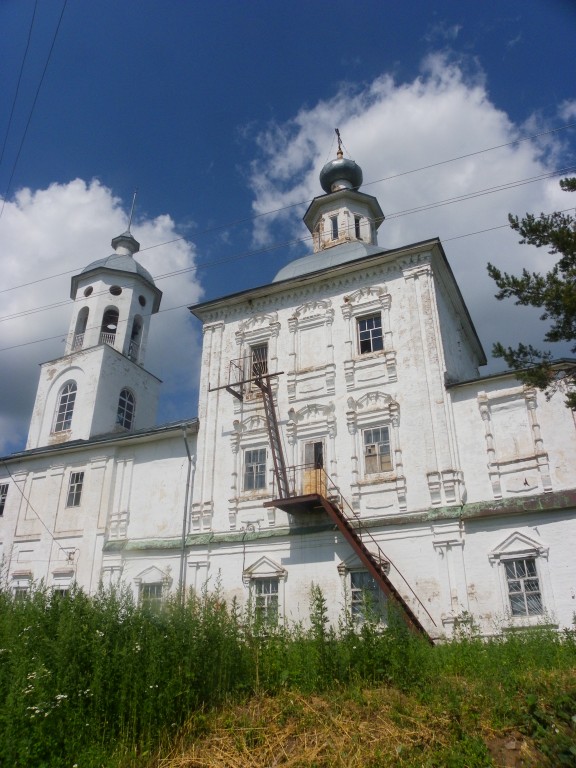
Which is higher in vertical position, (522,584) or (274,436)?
(274,436)

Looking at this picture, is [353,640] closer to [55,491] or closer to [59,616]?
[59,616]

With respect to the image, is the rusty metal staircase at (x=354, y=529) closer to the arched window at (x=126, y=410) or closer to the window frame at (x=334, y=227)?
the arched window at (x=126, y=410)

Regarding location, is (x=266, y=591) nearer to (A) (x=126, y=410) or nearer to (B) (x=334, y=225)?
(A) (x=126, y=410)

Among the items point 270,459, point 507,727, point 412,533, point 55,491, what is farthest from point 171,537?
point 507,727

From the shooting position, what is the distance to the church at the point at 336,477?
14312 millimetres

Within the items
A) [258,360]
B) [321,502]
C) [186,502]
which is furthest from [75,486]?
[321,502]

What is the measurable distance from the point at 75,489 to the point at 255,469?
23.6 ft

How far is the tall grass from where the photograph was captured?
7047mm

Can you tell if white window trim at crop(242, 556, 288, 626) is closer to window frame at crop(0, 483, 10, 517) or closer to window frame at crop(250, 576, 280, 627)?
window frame at crop(250, 576, 280, 627)

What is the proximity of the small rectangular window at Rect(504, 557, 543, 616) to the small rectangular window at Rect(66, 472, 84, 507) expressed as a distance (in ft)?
46.4

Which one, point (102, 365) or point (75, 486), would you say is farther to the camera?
point (102, 365)

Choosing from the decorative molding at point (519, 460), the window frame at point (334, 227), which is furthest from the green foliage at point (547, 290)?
the window frame at point (334, 227)

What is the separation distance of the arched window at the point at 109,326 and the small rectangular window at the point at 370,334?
13.5 metres

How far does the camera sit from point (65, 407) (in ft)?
86.2
